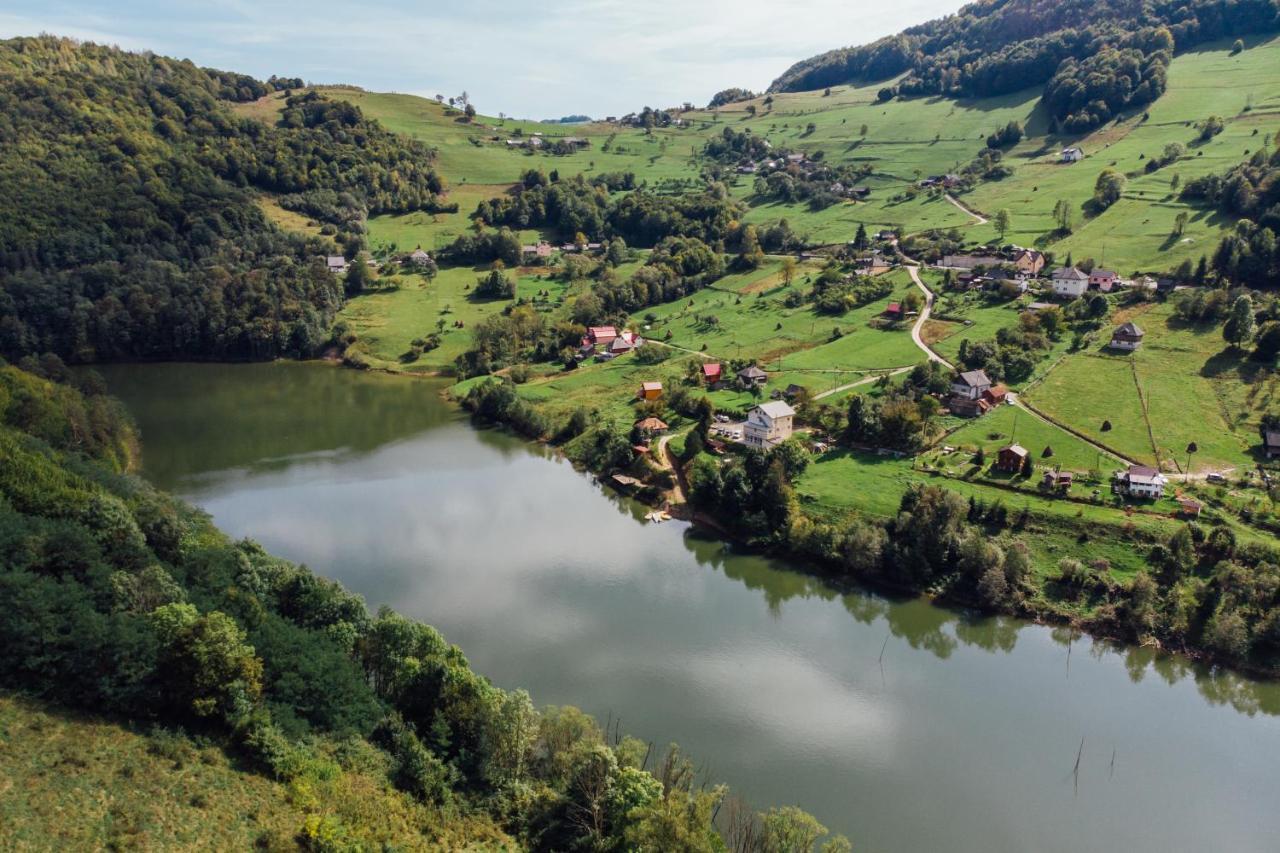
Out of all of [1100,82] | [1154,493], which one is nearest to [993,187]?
[1100,82]

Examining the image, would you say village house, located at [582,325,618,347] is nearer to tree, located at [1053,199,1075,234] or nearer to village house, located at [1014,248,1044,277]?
village house, located at [1014,248,1044,277]

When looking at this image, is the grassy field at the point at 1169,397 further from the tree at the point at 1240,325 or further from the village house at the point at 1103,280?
the village house at the point at 1103,280

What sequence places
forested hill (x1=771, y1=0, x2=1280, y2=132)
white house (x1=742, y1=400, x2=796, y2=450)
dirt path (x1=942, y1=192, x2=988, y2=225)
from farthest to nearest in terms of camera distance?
forested hill (x1=771, y1=0, x2=1280, y2=132)
dirt path (x1=942, y1=192, x2=988, y2=225)
white house (x1=742, y1=400, x2=796, y2=450)

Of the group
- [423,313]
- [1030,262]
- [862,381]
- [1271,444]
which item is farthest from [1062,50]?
[423,313]

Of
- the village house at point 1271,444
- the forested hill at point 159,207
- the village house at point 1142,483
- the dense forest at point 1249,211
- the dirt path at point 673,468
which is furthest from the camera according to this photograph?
the forested hill at point 159,207

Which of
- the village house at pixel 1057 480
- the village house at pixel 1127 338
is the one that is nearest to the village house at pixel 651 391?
the village house at pixel 1057 480

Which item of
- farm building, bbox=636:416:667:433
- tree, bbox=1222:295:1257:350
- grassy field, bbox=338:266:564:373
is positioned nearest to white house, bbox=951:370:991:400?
tree, bbox=1222:295:1257:350
